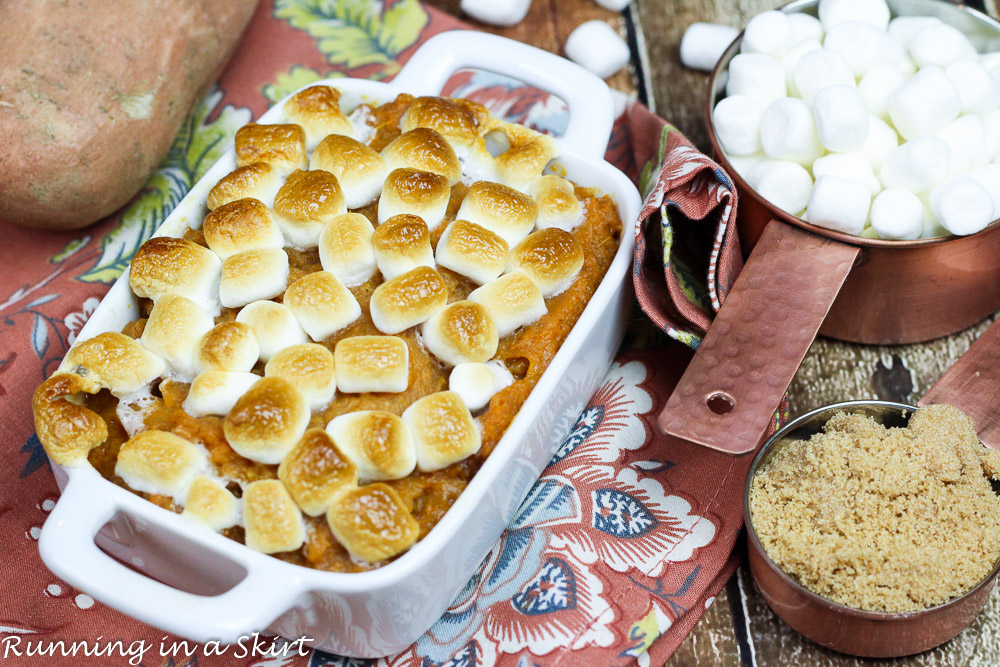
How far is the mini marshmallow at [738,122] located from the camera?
5.41 ft

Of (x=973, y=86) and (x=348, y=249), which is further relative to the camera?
(x=973, y=86)

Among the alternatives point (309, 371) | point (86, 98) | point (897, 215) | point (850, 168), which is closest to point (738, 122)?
point (850, 168)

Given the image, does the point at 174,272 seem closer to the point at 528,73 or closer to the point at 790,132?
the point at 528,73

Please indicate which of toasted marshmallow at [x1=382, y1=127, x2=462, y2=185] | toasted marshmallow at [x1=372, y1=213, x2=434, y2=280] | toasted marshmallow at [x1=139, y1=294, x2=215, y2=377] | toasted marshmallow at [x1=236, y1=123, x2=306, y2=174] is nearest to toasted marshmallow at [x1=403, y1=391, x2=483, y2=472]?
toasted marshmallow at [x1=372, y1=213, x2=434, y2=280]

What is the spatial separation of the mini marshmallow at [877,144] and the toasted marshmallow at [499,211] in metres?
0.60

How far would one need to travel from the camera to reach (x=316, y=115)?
1.67 meters

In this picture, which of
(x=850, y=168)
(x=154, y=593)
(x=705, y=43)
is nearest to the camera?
(x=154, y=593)

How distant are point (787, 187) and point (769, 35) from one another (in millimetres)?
381

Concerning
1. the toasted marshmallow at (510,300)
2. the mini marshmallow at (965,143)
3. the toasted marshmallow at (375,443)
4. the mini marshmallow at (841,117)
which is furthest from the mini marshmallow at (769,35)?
the toasted marshmallow at (375,443)

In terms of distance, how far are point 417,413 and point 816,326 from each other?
2.11 feet

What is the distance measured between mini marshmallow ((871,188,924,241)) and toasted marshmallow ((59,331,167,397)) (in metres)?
→ 1.16

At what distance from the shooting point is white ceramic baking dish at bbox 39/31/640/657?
1.16 metres

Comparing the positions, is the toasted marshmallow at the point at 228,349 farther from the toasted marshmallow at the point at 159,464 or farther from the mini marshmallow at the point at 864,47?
the mini marshmallow at the point at 864,47

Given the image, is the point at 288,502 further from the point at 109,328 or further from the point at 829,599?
the point at 829,599
